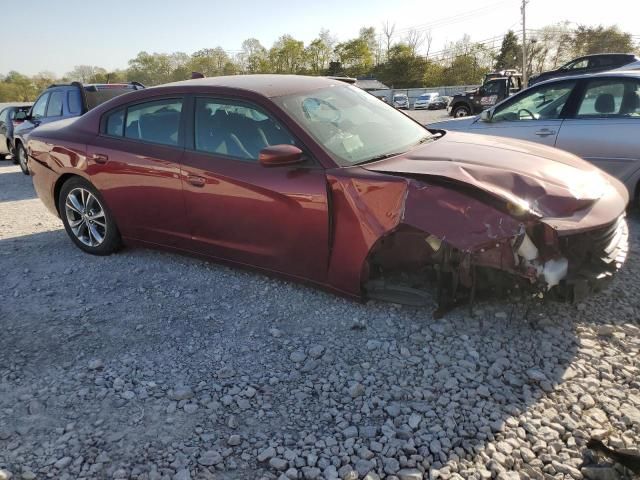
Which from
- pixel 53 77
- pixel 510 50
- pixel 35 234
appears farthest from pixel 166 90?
pixel 510 50

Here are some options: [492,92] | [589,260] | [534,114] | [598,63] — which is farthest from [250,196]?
[492,92]

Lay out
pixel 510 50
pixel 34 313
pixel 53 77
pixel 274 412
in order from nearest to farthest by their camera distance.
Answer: pixel 274 412 → pixel 34 313 → pixel 53 77 → pixel 510 50

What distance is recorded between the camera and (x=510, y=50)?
228 ft

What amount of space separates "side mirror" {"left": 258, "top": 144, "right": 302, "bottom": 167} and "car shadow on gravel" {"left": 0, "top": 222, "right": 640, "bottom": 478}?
1007 millimetres

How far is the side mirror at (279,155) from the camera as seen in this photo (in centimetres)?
323

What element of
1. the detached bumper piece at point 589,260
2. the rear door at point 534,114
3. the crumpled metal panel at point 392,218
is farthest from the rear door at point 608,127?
the crumpled metal panel at point 392,218

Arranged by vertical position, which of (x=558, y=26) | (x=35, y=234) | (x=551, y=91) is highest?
(x=558, y=26)

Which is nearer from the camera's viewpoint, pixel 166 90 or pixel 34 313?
pixel 34 313

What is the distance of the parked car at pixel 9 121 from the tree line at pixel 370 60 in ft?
96.7

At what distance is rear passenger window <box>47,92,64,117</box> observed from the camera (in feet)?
30.0

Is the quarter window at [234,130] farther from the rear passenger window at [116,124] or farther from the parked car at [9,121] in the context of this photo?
the parked car at [9,121]

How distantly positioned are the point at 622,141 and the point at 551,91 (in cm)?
102

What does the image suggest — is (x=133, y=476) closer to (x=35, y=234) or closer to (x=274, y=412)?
(x=274, y=412)

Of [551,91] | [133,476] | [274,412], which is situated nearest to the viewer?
[133,476]
